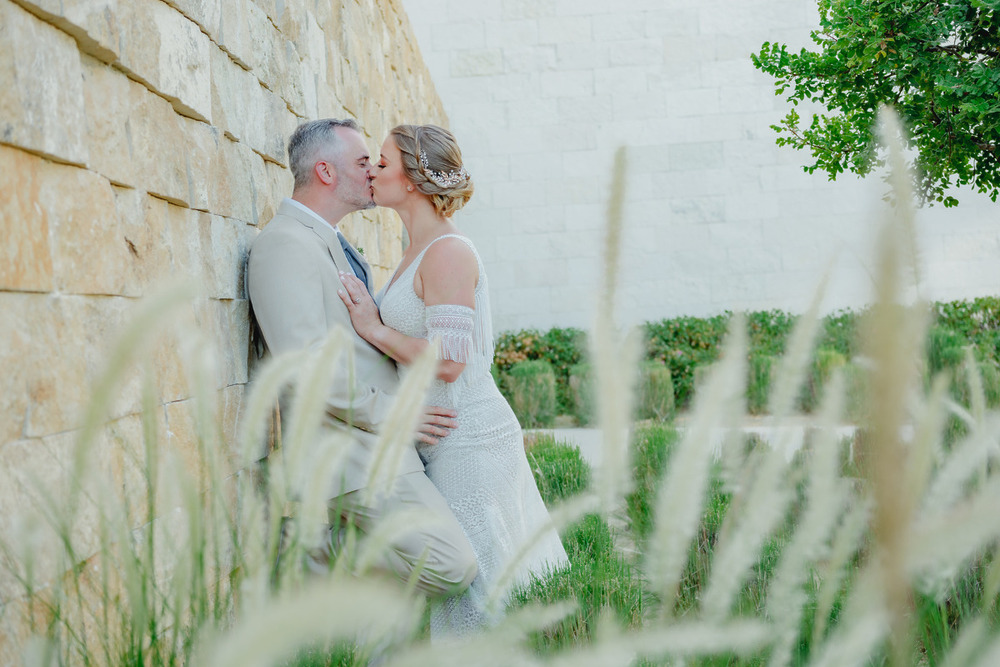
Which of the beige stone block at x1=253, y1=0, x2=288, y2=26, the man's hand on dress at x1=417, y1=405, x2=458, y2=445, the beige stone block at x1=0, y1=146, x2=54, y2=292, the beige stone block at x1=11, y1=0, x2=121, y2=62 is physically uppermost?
the beige stone block at x1=253, y1=0, x2=288, y2=26

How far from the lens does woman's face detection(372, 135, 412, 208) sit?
283cm

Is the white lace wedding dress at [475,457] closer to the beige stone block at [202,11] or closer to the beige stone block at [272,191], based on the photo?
the beige stone block at [272,191]

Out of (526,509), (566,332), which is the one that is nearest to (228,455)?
(526,509)

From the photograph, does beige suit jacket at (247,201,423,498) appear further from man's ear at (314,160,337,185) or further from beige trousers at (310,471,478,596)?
man's ear at (314,160,337,185)

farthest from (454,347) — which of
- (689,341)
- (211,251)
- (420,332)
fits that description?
(689,341)

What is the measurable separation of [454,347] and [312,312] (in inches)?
18.7

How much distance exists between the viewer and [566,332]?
882cm

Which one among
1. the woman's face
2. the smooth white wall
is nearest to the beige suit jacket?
the woman's face

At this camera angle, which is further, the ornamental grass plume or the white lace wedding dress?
the white lace wedding dress

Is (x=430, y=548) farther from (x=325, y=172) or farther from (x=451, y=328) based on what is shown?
(x=325, y=172)

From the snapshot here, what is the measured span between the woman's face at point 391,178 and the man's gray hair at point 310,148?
0.17 m

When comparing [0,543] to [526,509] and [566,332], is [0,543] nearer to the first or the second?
[526,509]

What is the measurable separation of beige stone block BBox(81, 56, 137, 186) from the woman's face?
3.55ft

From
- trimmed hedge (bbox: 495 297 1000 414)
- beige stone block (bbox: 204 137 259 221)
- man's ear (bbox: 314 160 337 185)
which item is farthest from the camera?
trimmed hedge (bbox: 495 297 1000 414)
